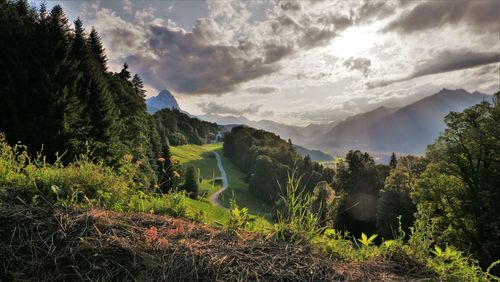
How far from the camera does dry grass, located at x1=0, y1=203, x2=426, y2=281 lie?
2.08 meters

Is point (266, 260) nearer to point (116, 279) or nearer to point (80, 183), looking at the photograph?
point (116, 279)

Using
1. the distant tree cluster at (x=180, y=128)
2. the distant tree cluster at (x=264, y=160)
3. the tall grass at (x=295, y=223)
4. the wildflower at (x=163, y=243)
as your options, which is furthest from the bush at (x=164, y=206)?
the distant tree cluster at (x=180, y=128)

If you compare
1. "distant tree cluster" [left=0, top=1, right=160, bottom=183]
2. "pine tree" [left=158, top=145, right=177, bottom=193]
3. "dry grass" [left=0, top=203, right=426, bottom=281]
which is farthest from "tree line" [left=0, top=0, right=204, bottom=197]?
"dry grass" [left=0, top=203, right=426, bottom=281]

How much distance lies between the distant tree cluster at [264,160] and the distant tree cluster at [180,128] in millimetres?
20115

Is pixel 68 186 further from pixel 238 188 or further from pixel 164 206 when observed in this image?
pixel 238 188

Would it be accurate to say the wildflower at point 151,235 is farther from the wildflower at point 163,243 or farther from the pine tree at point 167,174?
the pine tree at point 167,174

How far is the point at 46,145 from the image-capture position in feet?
70.7

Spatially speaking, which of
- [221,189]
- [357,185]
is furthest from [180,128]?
[221,189]

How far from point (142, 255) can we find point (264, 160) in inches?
2825

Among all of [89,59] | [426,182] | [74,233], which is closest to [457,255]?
[74,233]

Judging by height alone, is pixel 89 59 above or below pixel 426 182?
above

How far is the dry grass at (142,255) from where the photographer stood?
208 centimetres

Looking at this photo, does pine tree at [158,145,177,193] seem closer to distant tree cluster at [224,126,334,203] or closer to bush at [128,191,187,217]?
bush at [128,191,187,217]

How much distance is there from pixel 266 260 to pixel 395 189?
3420cm
